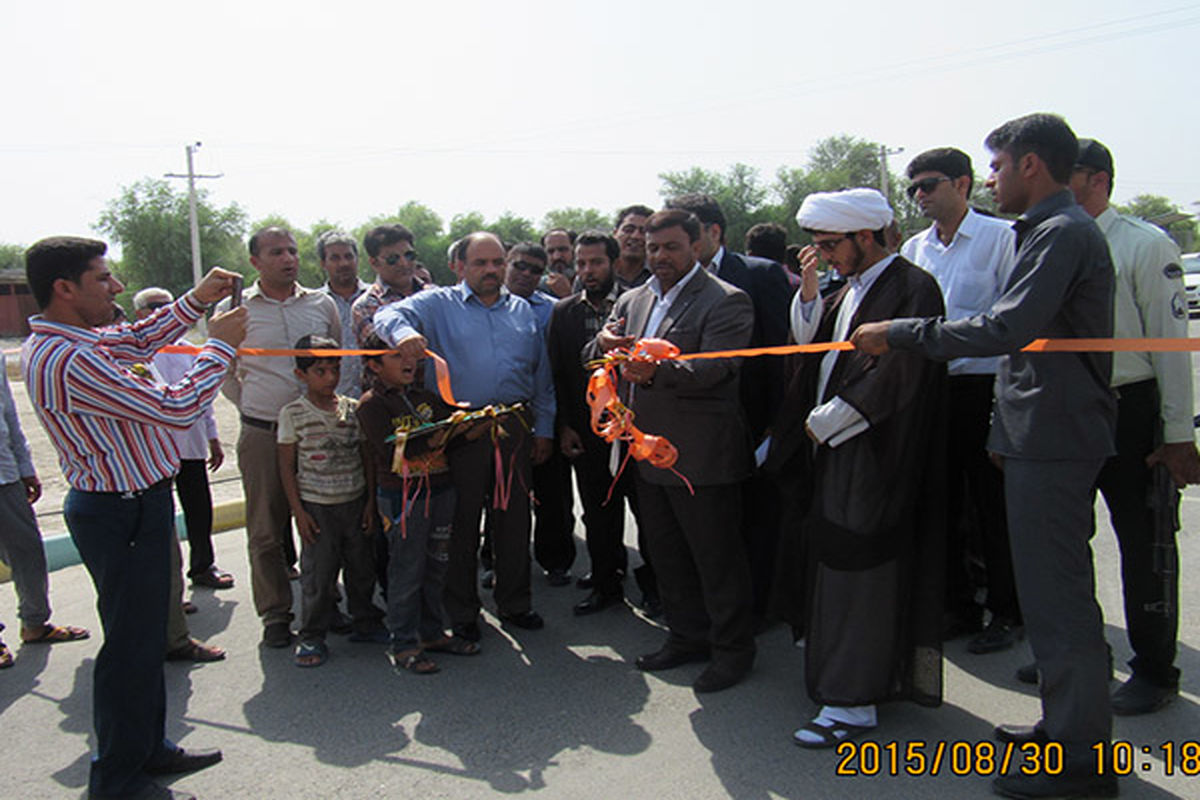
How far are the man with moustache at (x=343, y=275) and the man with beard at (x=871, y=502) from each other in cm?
292

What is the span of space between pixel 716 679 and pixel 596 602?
Result: 123 cm

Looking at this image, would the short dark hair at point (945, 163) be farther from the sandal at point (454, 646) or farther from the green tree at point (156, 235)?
the green tree at point (156, 235)

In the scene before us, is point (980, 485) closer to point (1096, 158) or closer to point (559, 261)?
point (1096, 158)

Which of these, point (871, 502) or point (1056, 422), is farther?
point (871, 502)

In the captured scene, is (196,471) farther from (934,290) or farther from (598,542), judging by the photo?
(934,290)

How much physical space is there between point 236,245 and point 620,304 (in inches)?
2305

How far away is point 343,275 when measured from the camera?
5.42 metres

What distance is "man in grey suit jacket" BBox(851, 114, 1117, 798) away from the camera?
114 inches

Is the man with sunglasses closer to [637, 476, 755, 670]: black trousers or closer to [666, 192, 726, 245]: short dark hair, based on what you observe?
[666, 192, 726, 245]: short dark hair

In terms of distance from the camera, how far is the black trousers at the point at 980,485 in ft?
13.7

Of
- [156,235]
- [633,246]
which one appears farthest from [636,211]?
[156,235]

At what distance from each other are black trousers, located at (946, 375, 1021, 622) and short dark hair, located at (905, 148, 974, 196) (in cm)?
104

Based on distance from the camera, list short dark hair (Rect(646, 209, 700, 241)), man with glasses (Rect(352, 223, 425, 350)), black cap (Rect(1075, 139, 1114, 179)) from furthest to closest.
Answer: man with glasses (Rect(352, 223, 425, 350)) < short dark hair (Rect(646, 209, 700, 241)) < black cap (Rect(1075, 139, 1114, 179))

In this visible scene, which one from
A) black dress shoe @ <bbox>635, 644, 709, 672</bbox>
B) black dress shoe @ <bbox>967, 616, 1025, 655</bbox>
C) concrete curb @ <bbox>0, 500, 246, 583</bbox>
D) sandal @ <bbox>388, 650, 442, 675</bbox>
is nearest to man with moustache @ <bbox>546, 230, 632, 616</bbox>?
black dress shoe @ <bbox>635, 644, 709, 672</bbox>
